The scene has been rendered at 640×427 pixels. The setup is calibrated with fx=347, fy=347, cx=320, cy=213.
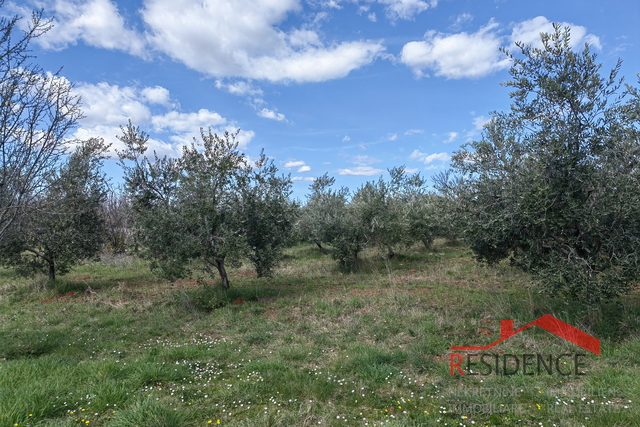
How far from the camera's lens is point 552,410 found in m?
3.87

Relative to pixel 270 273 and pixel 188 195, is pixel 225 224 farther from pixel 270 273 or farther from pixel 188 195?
pixel 270 273

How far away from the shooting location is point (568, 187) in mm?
6344

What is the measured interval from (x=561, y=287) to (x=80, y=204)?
556 inches

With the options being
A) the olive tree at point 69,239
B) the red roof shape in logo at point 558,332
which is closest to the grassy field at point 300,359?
the red roof shape in logo at point 558,332

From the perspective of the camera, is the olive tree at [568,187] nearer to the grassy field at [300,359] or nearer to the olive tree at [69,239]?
the grassy field at [300,359]

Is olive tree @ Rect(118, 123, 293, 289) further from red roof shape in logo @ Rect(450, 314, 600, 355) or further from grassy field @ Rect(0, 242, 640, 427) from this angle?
red roof shape in logo @ Rect(450, 314, 600, 355)

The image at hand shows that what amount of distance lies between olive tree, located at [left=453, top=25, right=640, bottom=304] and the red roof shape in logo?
646mm

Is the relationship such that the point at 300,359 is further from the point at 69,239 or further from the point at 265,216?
the point at 69,239

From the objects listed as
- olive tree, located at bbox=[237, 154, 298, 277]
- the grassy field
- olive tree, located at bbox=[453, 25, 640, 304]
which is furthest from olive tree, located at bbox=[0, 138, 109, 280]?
olive tree, located at bbox=[453, 25, 640, 304]

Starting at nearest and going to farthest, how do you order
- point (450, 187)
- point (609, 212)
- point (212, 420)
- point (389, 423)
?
point (389, 423) → point (212, 420) → point (609, 212) → point (450, 187)

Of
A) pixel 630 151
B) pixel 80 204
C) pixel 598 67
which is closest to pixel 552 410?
pixel 630 151

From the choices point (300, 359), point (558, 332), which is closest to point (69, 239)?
point (300, 359)

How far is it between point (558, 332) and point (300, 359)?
16.1 feet

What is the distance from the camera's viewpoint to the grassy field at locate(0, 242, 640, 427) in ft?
12.7
